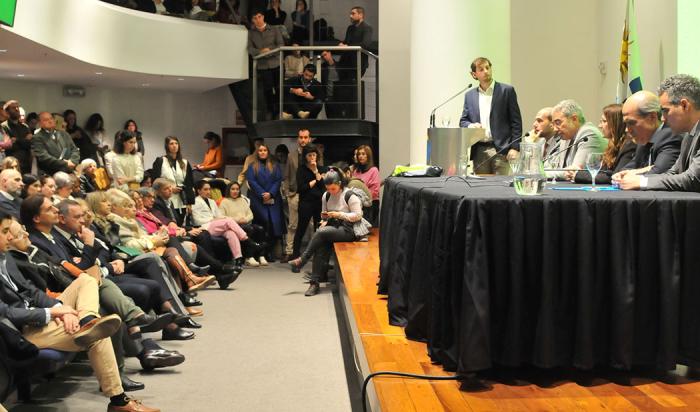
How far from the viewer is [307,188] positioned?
10.3 metres

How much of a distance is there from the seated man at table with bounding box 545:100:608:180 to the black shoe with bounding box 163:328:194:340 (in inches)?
111

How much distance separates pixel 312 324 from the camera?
682 cm

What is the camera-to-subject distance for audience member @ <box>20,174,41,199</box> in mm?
6602

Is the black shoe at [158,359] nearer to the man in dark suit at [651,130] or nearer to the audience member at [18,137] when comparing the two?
the man in dark suit at [651,130]

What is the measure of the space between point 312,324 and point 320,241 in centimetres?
175

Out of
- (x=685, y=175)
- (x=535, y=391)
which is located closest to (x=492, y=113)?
(x=685, y=175)

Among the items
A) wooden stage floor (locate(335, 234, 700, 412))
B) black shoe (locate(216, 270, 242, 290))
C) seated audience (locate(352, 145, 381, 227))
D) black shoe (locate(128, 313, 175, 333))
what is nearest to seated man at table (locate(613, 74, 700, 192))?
wooden stage floor (locate(335, 234, 700, 412))

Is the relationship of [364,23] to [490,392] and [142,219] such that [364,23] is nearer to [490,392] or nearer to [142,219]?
[142,219]

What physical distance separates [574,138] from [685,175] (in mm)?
1954

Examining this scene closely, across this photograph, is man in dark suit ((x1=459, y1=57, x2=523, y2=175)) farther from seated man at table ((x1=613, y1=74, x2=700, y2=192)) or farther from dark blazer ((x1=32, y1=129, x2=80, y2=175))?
dark blazer ((x1=32, y1=129, x2=80, y2=175))

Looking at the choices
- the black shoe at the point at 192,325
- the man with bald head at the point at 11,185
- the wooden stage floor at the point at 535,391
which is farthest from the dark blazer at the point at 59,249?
the wooden stage floor at the point at 535,391

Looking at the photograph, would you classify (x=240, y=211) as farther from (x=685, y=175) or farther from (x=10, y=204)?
(x=685, y=175)

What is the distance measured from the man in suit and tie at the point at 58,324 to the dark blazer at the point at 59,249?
62 cm

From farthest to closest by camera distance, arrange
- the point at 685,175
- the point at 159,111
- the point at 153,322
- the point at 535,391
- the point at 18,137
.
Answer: the point at 159,111, the point at 18,137, the point at 153,322, the point at 685,175, the point at 535,391
